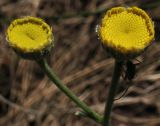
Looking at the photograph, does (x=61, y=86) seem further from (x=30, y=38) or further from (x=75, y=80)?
(x=75, y=80)

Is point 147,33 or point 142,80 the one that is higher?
point 147,33

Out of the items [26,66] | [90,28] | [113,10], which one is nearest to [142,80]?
[90,28]

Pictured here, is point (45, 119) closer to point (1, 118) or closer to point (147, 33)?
point (1, 118)

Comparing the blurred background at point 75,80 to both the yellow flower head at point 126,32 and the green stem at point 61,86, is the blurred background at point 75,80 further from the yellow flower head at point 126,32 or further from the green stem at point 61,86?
the yellow flower head at point 126,32

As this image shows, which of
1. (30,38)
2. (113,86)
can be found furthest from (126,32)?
(30,38)

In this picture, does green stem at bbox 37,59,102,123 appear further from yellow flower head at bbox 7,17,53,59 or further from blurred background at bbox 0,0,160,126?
blurred background at bbox 0,0,160,126

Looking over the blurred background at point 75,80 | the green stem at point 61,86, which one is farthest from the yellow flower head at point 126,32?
the blurred background at point 75,80
